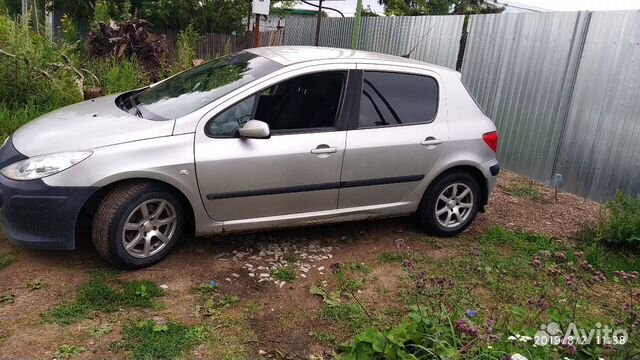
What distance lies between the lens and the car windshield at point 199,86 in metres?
4.04

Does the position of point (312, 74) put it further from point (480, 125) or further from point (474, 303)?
→ point (474, 303)

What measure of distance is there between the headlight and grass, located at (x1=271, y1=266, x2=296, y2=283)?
158 cm

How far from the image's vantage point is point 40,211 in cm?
341

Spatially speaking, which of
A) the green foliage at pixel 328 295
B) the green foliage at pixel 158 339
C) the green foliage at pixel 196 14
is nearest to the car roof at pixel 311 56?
the green foliage at pixel 328 295

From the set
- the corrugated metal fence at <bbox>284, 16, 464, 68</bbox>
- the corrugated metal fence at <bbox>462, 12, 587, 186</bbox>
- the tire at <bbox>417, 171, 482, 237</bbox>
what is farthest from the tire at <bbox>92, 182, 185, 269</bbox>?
the corrugated metal fence at <bbox>284, 16, 464, 68</bbox>

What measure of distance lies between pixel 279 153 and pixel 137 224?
1.13 metres

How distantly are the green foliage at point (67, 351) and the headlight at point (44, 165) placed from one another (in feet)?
3.71

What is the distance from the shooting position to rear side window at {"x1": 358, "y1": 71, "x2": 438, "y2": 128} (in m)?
4.42

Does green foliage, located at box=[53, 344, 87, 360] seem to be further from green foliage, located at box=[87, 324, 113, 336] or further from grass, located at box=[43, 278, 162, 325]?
grass, located at box=[43, 278, 162, 325]

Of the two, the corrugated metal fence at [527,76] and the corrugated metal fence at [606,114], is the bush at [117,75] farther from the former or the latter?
the corrugated metal fence at [606,114]

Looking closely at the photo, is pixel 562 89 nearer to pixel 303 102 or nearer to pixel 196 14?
pixel 303 102

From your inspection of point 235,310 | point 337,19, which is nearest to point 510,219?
point 235,310

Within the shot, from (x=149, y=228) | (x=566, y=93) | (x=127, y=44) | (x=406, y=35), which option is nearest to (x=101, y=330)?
(x=149, y=228)

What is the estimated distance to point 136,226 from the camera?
3.67 m
